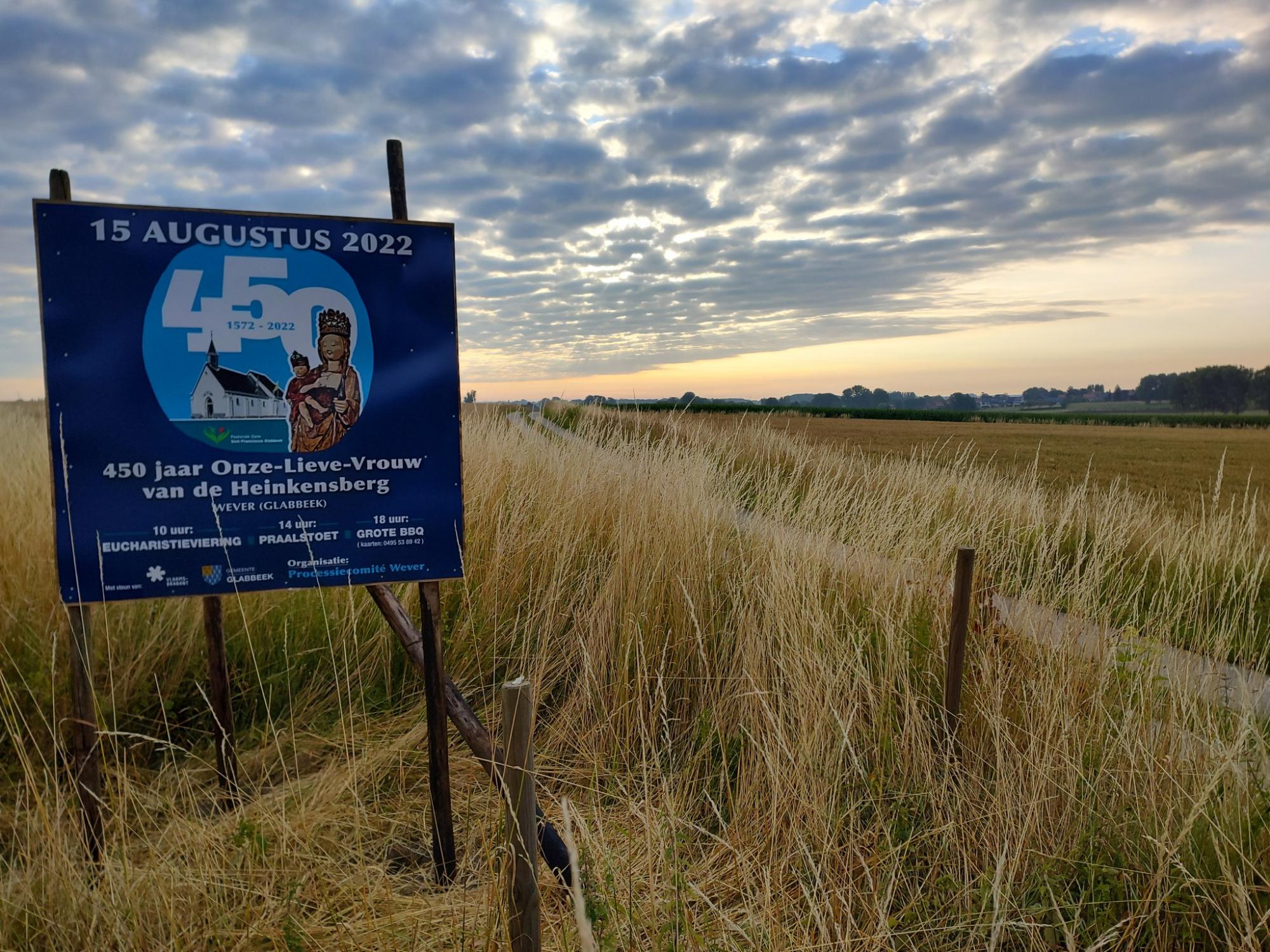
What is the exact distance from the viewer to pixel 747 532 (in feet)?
17.2

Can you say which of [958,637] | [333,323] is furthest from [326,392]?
[958,637]

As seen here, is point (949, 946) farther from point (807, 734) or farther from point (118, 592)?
point (118, 592)

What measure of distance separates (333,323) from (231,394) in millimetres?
401

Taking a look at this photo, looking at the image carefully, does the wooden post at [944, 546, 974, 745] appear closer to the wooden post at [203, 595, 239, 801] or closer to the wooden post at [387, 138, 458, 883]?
the wooden post at [387, 138, 458, 883]

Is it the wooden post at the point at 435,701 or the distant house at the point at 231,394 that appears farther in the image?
the wooden post at the point at 435,701

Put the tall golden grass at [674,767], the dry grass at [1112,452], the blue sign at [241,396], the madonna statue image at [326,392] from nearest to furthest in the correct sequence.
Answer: the tall golden grass at [674,767]
the blue sign at [241,396]
the madonna statue image at [326,392]
the dry grass at [1112,452]

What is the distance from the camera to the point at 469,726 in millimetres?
2729

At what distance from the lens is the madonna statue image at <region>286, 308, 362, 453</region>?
2586 millimetres

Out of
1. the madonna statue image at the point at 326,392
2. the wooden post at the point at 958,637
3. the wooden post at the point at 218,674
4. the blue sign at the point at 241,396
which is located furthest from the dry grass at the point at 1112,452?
the wooden post at the point at 218,674

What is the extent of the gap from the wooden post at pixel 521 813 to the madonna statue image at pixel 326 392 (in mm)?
1354

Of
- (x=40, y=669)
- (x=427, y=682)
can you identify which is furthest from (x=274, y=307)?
(x=40, y=669)

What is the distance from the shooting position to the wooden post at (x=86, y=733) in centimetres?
256

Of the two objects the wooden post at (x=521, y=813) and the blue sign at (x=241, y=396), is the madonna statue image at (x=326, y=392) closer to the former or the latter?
the blue sign at (x=241, y=396)

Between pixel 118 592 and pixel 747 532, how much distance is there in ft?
11.9
